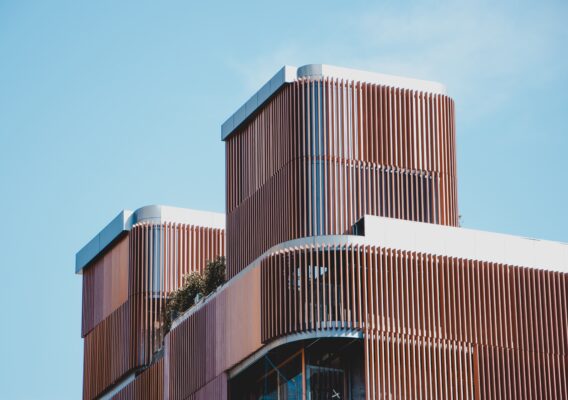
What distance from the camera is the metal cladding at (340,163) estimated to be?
85.4 meters

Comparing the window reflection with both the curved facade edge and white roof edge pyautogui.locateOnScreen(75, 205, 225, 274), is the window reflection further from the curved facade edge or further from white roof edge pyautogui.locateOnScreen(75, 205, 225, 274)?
white roof edge pyautogui.locateOnScreen(75, 205, 225, 274)

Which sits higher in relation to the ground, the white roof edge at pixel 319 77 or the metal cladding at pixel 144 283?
the white roof edge at pixel 319 77

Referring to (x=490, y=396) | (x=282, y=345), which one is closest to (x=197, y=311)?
(x=282, y=345)

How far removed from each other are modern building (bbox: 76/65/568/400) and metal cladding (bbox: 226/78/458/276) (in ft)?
0.26

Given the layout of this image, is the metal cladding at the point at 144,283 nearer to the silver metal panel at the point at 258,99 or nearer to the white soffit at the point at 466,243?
the silver metal panel at the point at 258,99

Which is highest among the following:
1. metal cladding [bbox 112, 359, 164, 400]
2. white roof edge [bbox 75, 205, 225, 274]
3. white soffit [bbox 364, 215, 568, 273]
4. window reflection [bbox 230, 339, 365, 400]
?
white roof edge [bbox 75, 205, 225, 274]

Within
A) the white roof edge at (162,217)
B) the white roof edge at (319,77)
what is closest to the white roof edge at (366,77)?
the white roof edge at (319,77)

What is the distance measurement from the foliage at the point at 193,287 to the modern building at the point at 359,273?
6.51m

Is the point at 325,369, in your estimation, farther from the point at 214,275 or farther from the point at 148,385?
the point at 214,275

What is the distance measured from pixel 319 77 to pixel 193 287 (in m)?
19.4

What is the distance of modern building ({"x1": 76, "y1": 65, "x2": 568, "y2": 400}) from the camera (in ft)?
263

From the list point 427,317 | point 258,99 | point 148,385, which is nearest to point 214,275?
point 148,385

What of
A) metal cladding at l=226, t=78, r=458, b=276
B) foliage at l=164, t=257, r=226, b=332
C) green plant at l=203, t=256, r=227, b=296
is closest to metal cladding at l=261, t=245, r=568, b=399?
metal cladding at l=226, t=78, r=458, b=276

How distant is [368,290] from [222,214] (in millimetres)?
29312
